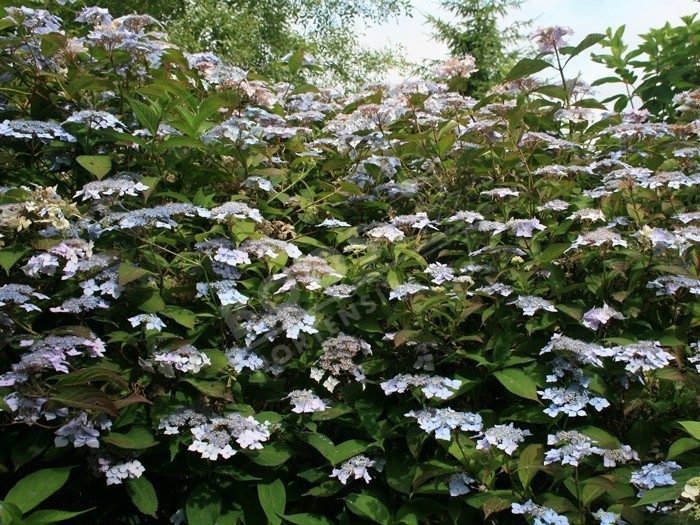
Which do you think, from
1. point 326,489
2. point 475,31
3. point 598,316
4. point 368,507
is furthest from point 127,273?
point 475,31

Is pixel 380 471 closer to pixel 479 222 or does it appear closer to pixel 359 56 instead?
pixel 479 222

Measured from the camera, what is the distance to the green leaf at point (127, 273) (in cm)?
189

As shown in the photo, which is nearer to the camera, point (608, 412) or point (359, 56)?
point (608, 412)

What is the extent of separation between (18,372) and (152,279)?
1.75ft

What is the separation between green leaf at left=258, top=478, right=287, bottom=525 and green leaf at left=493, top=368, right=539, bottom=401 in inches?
28.7

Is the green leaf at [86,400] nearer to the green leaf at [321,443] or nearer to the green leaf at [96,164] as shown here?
the green leaf at [321,443]

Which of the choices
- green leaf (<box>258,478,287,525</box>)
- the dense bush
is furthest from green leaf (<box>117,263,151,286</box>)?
green leaf (<box>258,478,287,525</box>)

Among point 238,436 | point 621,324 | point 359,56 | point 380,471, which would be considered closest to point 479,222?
point 621,324

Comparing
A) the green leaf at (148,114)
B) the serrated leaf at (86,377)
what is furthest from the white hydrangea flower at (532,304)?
the green leaf at (148,114)

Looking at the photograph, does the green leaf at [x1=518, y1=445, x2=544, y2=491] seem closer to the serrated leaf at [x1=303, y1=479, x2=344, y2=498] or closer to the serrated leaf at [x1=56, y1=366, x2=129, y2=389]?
the serrated leaf at [x1=303, y1=479, x2=344, y2=498]

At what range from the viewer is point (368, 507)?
6.28ft

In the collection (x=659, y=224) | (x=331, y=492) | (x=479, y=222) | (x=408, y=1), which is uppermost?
(x=408, y=1)

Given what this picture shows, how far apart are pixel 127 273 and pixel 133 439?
1.55ft

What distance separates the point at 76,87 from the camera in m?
2.28
